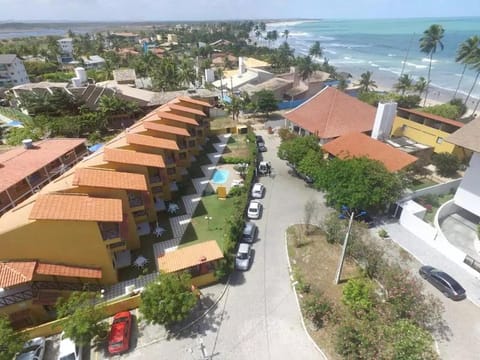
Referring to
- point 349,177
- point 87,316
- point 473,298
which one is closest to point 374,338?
point 473,298

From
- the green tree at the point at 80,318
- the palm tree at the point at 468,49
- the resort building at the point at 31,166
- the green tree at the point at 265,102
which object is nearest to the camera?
the green tree at the point at 80,318

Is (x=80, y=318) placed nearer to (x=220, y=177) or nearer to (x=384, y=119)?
(x=220, y=177)

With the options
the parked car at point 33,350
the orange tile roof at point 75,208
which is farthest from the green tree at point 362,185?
the parked car at point 33,350

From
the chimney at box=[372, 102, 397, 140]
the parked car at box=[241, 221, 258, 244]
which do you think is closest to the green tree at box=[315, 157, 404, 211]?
the parked car at box=[241, 221, 258, 244]

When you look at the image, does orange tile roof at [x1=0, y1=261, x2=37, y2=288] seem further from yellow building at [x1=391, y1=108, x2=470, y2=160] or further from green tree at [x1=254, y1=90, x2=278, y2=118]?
green tree at [x1=254, y1=90, x2=278, y2=118]

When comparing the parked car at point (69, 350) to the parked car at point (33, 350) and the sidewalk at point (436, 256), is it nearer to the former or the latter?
the parked car at point (33, 350)

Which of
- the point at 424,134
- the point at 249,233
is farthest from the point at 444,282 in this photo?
the point at 424,134
